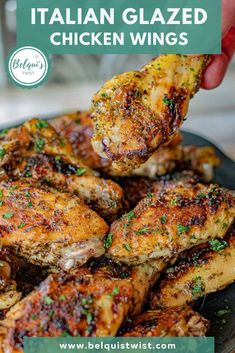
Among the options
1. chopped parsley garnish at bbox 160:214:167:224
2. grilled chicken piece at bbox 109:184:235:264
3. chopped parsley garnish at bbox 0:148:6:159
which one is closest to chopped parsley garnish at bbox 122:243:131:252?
grilled chicken piece at bbox 109:184:235:264

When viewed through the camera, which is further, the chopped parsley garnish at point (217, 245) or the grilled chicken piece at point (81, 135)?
the grilled chicken piece at point (81, 135)

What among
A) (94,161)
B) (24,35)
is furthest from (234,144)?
(24,35)

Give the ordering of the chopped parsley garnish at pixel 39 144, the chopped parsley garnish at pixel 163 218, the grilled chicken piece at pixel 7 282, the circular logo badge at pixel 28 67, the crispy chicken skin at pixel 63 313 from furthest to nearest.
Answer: the chopped parsley garnish at pixel 39 144
the circular logo badge at pixel 28 67
the chopped parsley garnish at pixel 163 218
the grilled chicken piece at pixel 7 282
the crispy chicken skin at pixel 63 313

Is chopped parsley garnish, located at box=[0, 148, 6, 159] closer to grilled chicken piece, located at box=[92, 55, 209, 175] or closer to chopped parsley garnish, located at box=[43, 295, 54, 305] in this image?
grilled chicken piece, located at box=[92, 55, 209, 175]

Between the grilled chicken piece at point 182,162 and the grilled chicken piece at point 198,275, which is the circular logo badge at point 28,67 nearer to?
the grilled chicken piece at point 182,162

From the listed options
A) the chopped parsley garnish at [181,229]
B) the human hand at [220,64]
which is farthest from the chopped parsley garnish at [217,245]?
the human hand at [220,64]

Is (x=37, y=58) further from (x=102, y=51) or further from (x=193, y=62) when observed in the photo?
(x=193, y=62)

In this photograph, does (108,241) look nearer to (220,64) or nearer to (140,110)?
(140,110)
